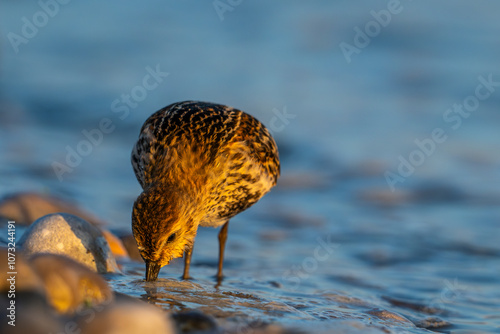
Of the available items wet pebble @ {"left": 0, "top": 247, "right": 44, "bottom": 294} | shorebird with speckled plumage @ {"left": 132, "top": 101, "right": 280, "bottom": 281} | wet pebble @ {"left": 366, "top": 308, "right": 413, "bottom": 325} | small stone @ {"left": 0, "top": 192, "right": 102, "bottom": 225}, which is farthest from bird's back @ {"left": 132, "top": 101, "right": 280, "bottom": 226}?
wet pebble @ {"left": 0, "top": 247, "right": 44, "bottom": 294}

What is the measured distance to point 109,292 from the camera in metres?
3.92

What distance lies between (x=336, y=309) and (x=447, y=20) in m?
13.0

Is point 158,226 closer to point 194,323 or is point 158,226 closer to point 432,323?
point 194,323

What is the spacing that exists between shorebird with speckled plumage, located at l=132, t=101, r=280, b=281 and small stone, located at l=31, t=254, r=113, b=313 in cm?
107

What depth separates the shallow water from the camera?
245 inches

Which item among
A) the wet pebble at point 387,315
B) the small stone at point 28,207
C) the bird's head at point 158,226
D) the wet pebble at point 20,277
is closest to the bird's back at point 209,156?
the bird's head at point 158,226

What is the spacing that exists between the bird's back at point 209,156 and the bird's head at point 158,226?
357 millimetres

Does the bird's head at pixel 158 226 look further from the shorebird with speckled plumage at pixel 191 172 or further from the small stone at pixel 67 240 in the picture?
the small stone at pixel 67 240

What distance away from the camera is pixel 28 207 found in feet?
22.2

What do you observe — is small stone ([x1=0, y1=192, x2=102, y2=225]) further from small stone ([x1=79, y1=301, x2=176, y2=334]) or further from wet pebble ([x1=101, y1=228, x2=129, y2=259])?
small stone ([x1=79, y1=301, x2=176, y2=334])

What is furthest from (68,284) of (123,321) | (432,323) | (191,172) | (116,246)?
(432,323)

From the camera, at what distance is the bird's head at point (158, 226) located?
4.90 m

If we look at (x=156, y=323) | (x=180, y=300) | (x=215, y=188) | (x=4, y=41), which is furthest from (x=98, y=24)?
(x=156, y=323)

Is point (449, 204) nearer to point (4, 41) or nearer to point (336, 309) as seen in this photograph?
point (336, 309)
